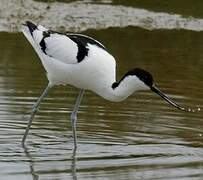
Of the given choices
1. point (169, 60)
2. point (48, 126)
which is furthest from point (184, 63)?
point (48, 126)

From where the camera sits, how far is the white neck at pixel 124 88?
910cm

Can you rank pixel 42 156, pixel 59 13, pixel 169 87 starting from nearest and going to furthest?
1. pixel 42 156
2. pixel 169 87
3. pixel 59 13

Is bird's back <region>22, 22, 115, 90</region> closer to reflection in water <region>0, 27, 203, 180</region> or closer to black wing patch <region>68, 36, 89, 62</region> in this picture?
black wing patch <region>68, 36, 89, 62</region>

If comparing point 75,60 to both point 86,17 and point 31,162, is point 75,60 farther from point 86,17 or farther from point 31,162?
point 86,17

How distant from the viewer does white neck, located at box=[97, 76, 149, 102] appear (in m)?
9.10

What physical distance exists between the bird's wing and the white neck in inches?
18.0

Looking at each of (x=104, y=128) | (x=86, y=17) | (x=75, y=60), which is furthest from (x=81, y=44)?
(x=86, y=17)

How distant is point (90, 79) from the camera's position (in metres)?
9.58

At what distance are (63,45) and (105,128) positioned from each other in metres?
1.29

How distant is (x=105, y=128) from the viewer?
10633mm

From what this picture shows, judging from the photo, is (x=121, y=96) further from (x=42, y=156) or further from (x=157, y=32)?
(x=157, y=32)

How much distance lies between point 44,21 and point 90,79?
1096 centimetres

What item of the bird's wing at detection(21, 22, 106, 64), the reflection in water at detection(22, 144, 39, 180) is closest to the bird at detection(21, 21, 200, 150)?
the bird's wing at detection(21, 22, 106, 64)

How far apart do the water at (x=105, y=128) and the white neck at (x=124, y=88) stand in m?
0.57
